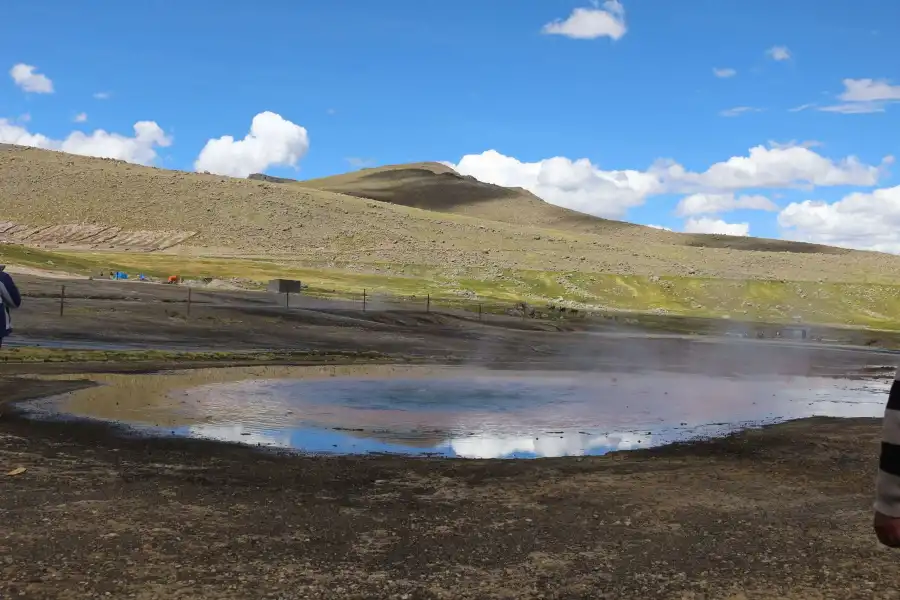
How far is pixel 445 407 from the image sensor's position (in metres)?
21.5

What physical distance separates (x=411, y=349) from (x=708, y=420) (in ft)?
65.5

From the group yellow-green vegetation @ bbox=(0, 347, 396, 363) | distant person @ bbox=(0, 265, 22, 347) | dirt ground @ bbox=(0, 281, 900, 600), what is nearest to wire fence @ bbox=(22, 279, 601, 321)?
yellow-green vegetation @ bbox=(0, 347, 396, 363)

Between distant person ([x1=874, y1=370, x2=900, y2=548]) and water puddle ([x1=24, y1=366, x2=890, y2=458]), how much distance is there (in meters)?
11.4

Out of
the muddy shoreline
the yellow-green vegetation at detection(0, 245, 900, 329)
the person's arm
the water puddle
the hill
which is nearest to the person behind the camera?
the muddy shoreline

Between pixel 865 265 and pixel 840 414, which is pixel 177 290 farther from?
pixel 865 265

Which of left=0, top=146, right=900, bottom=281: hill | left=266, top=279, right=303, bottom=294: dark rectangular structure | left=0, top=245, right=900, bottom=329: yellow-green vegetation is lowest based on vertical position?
left=266, top=279, right=303, bottom=294: dark rectangular structure

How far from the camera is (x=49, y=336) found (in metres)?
34.2

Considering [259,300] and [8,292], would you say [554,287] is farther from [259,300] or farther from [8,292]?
[8,292]

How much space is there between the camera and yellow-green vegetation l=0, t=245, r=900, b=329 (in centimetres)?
7681

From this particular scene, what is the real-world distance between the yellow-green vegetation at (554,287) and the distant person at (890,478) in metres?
64.4

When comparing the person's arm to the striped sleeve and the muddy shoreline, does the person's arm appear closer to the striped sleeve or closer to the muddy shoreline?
the muddy shoreline

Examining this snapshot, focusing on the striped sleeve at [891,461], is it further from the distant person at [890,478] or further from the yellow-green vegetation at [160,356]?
the yellow-green vegetation at [160,356]

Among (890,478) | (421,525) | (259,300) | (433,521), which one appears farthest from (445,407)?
(259,300)

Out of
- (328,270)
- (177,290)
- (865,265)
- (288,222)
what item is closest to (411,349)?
(177,290)
